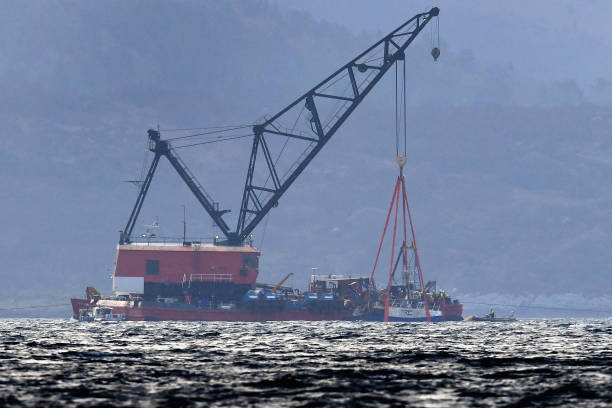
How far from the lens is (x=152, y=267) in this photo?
4582 inches

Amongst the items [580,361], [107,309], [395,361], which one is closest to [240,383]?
[395,361]

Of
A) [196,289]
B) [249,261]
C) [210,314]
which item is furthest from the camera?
[249,261]

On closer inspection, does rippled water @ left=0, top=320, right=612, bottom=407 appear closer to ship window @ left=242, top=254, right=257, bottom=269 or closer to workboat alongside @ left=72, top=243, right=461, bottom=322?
workboat alongside @ left=72, top=243, right=461, bottom=322

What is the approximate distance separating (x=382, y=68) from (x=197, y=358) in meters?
79.4

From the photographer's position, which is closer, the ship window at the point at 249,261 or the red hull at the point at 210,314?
the red hull at the point at 210,314

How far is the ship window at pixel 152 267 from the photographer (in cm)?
11625

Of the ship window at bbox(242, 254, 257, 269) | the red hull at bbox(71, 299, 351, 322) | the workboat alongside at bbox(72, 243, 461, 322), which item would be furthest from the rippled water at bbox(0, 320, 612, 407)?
the ship window at bbox(242, 254, 257, 269)

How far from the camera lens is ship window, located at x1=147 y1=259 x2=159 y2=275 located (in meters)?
116

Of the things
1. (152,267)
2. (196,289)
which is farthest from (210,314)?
(152,267)

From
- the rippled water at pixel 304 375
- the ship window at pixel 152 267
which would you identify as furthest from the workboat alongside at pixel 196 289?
the rippled water at pixel 304 375

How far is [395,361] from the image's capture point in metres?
44.3

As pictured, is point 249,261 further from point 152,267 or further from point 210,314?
point 152,267

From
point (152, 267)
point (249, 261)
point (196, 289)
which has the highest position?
point (249, 261)

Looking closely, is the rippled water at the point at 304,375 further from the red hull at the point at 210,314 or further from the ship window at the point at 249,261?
the ship window at the point at 249,261
